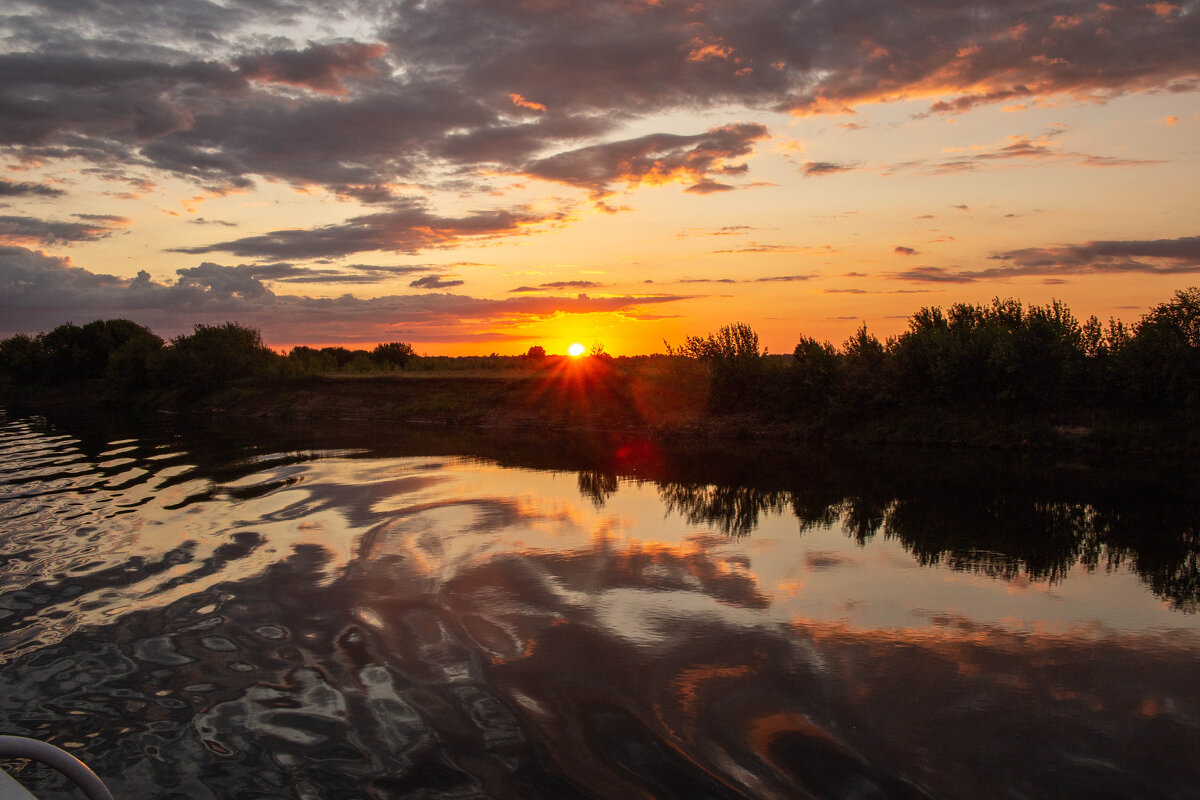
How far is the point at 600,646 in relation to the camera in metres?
8.48

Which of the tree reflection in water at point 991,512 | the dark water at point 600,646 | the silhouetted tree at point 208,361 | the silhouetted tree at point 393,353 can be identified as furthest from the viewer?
the silhouetted tree at point 393,353

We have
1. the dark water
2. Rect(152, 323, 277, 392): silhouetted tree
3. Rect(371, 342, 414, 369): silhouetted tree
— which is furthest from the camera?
Rect(371, 342, 414, 369): silhouetted tree

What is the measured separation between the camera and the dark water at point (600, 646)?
6.04 m

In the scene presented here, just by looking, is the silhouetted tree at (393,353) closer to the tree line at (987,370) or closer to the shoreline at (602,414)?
the shoreline at (602,414)

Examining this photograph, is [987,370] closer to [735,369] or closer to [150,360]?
[735,369]

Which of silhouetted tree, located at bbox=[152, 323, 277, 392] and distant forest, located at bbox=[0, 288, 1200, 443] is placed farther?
silhouetted tree, located at bbox=[152, 323, 277, 392]

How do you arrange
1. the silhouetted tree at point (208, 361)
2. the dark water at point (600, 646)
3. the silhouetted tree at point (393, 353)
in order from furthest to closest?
the silhouetted tree at point (393, 353), the silhouetted tree at point (208, 361), the dark water at point (600, 646)

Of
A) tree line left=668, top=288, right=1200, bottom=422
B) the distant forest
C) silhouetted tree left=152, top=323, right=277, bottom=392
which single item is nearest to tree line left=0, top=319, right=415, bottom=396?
silhouetted tree left=152, top=323, right=277, bottom=392

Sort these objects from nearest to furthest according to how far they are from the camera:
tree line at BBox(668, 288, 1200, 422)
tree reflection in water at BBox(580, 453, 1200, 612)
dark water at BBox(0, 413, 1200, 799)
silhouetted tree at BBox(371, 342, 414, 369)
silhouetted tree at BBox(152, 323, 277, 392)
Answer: dark water at BBox(0, 413, 1200, 799) → tree reflection in water at BBox(580, 453, 1200, 612) → tree line at BBox(668, 288, 1200, 422) → silhouetted tree at BBox(152, 323, 277, 392) → silhouetted tree at BBox(371, 342, 414, 369)

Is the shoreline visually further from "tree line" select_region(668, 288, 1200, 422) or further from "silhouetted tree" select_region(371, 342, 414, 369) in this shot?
"silhouetted tree" select_region(371, 342, 414, 369)

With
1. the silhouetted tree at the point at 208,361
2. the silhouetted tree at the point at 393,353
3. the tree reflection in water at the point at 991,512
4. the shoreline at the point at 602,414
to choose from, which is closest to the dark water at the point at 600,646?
the tree reflection in water at the point at 991,512

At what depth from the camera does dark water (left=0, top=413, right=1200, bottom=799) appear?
6035 mm

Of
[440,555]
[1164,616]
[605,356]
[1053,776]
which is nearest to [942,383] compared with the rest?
[605,356]

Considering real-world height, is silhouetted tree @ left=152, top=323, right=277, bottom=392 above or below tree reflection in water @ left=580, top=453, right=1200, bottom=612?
above
